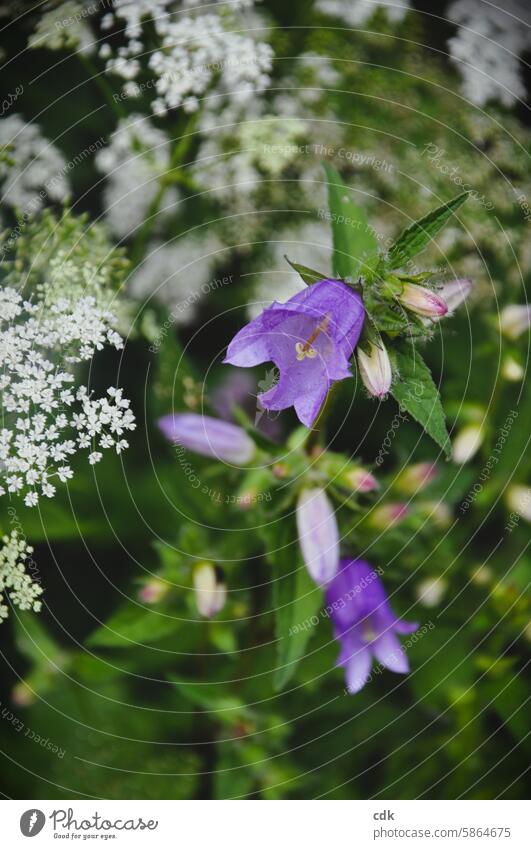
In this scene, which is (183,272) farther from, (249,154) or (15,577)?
(15,577)

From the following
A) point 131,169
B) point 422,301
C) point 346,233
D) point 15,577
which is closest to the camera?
point 422,301

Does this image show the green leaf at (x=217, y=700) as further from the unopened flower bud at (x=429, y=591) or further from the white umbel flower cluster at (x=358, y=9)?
the white umbel flower cluster at (x=358, y=9)

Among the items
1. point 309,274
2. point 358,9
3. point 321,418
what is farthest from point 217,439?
point 358,9

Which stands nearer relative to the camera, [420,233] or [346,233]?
[420,233]

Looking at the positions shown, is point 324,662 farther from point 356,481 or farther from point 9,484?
point 9,484

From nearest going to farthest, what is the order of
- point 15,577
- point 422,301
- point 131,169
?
1. point 422,301
2. point 15,577
3. point 131,169

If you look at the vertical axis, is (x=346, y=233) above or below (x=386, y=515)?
above
